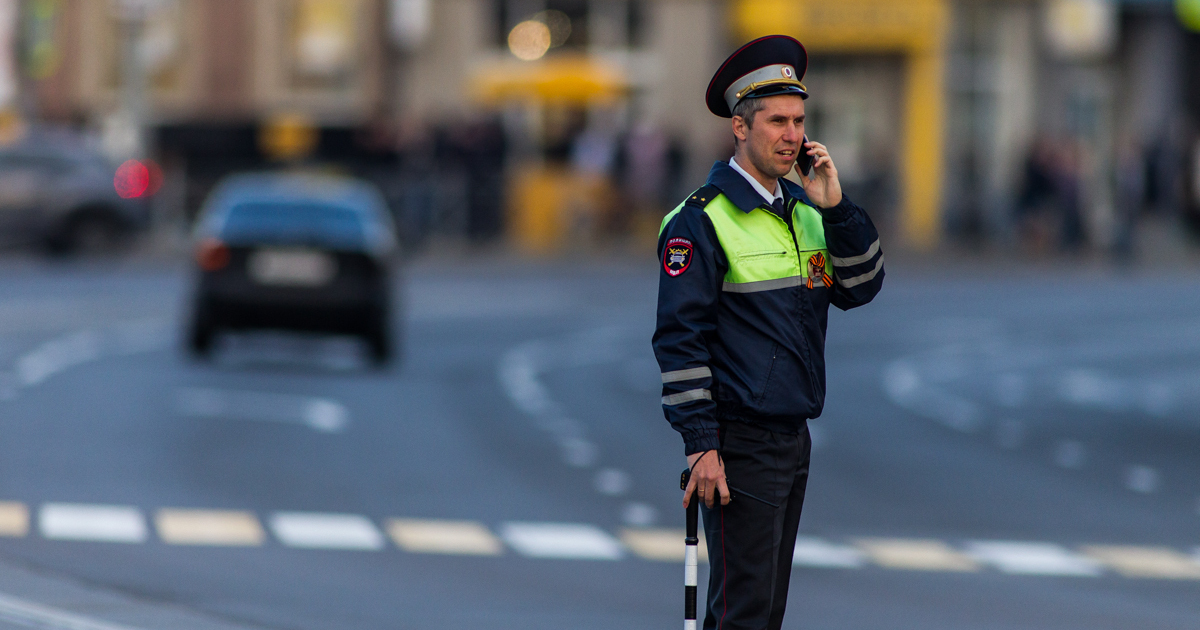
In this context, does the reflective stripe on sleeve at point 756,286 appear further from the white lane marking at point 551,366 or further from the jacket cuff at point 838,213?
the white lane marking at point 551,366

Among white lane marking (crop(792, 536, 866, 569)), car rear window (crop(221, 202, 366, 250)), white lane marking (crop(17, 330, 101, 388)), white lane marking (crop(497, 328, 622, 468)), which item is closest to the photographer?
white lane marking (crop(792, 536, 866, 569))

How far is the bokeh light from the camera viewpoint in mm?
39594

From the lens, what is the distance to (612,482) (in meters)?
11.9

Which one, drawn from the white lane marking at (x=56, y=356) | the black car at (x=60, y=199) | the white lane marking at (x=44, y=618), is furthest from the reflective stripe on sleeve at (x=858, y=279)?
the black car at (x=60, y=199)

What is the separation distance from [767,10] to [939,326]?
15.3m

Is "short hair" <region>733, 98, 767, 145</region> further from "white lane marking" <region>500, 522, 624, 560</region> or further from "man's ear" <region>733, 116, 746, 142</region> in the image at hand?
"white lane marking" <region>500, 522, 624, 560</region>

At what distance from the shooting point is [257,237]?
57.1 feet

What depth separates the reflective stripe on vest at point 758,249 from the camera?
5105 mm

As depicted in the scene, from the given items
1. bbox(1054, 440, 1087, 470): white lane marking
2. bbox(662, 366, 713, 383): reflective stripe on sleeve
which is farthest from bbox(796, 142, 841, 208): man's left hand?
bbox(1054, 440, 1087, 470): white lane marking

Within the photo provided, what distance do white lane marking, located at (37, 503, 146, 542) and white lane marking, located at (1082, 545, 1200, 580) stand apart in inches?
174

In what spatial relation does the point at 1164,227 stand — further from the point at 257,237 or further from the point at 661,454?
the point at 661,454

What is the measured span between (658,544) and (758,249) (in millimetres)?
4777

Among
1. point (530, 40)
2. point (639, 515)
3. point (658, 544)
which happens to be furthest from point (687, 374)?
point (530, 40)

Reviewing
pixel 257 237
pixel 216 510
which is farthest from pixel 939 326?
pixel 216 510
